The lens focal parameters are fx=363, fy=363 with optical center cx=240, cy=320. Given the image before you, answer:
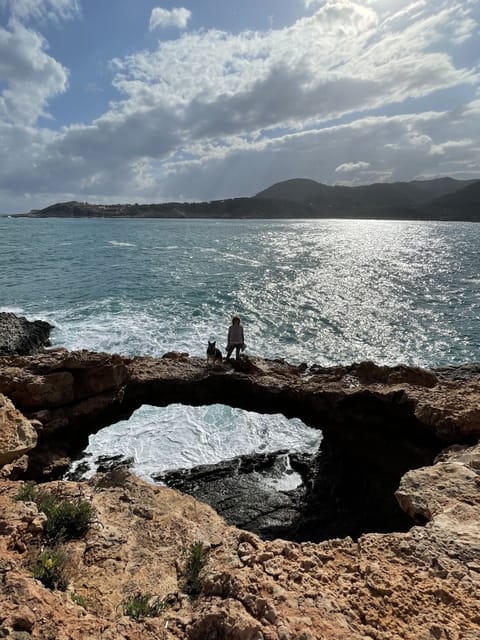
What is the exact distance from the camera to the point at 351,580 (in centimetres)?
420

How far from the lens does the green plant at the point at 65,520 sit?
511 centimetres

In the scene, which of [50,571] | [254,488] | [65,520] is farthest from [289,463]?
[50,571]

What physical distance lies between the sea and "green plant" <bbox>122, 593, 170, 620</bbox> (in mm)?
8309

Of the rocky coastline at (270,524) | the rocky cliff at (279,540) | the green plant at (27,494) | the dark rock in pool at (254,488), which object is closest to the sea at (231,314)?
the dark rock in pool at (254,488)

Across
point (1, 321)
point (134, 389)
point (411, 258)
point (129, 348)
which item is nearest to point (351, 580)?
point (134, 389)

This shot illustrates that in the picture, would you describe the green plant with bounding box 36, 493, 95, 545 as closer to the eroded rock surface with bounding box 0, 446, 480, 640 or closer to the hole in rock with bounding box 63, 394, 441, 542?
the eroded rock surface with bounding box 0, 446, 480, 640

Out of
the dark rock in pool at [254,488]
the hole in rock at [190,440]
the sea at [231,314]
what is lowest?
the dark rock in pool at [254,488]

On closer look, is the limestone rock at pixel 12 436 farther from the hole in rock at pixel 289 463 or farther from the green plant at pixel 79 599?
the green plant at pixel 79 599

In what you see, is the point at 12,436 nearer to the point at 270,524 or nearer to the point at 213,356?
the point at 270,524

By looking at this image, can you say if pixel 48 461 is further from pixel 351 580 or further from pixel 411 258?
pixel 411 258

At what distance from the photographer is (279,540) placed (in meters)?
5.04

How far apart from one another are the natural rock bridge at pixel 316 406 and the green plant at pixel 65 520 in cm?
305

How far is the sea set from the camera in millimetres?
14562

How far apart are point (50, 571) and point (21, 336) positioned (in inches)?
728
